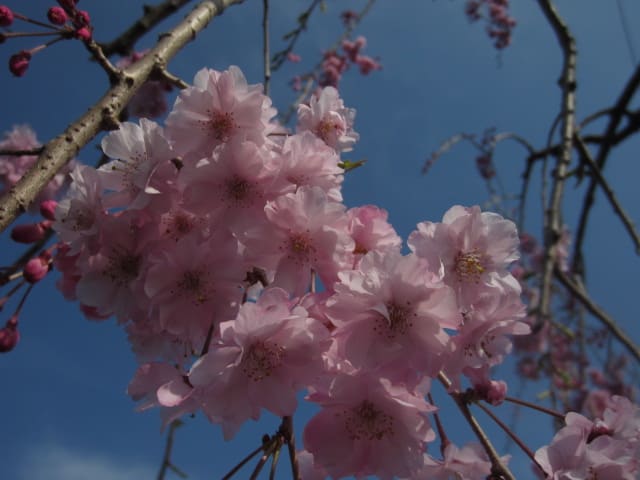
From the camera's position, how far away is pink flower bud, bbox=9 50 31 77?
1756 mm

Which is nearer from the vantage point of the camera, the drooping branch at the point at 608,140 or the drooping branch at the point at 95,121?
the drooping branch at the point at 95,121

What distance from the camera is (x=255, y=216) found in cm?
135

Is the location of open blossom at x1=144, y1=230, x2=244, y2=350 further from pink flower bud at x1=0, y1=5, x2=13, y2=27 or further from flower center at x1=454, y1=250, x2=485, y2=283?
pink flower bud at x1=0, y1=5, x2=13, y2=27

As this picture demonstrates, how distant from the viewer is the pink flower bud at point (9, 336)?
149cm

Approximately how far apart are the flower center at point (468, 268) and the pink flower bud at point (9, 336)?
4.10 ft

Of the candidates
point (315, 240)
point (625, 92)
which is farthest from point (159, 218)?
point (625, 92)

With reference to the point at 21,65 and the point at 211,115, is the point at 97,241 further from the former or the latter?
the point at 21,65

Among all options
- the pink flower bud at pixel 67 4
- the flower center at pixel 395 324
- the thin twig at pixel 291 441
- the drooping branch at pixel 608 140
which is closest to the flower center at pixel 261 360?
the thin twig at pixel 291 441

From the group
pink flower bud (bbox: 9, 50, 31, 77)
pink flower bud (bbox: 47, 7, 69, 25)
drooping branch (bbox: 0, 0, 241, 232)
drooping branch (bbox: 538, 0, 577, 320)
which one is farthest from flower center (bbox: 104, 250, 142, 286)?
drooping branch (bbox: 538, 0, 577, 320)

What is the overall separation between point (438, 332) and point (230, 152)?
664 mm

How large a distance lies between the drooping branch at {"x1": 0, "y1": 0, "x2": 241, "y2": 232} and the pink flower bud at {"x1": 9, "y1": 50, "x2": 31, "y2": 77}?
46 cm

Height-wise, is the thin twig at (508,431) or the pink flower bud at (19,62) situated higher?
the pink flower bud at (19,62)

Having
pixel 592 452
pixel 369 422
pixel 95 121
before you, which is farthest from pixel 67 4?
pixel 592 452

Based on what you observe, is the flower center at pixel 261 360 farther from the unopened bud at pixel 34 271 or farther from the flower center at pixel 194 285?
the unopened bud at pixel 34 271
